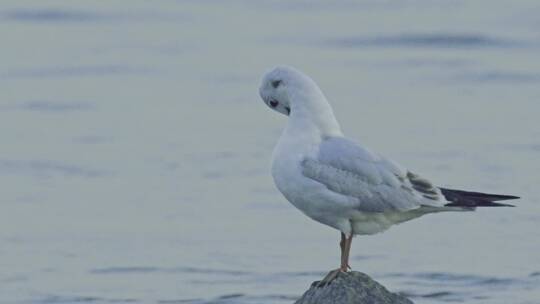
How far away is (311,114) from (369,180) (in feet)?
1.50

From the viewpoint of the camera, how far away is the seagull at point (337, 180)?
859cm

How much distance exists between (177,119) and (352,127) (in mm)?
1923

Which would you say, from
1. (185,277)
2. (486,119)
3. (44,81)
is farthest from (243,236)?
(44,81)

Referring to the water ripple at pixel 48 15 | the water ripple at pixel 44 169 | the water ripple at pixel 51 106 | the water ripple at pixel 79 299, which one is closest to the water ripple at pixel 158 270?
the water ripple at pixel 79 299

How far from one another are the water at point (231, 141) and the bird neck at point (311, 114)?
318cm

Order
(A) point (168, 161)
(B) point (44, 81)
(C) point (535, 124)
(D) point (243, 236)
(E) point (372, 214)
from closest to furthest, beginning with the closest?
(E) point (372, 214)
(D) point (243, 236)
(A) point (168, 161)
(C) point (535, 124)
(B) point (44, 81)

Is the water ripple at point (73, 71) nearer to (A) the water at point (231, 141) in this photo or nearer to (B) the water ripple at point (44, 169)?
(A) the water at point (231, 141)

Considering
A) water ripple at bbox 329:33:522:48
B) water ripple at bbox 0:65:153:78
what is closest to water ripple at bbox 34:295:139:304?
water ripple at bbox 0:65:153:78

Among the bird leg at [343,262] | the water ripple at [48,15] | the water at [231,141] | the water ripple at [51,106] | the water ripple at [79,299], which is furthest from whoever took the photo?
the water ripple at [48,15]

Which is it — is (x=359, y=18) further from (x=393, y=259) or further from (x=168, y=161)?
(x=393, y=259)

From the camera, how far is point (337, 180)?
865cm

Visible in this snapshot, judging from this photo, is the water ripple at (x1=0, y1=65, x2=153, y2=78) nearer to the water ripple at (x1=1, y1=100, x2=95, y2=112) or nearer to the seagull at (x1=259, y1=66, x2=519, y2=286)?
the water ripple at (x1=1, y1=100, x2=95, y2=112)

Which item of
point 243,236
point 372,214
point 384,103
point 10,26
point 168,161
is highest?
point 10,26

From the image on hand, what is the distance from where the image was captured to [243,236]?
43.7ft
